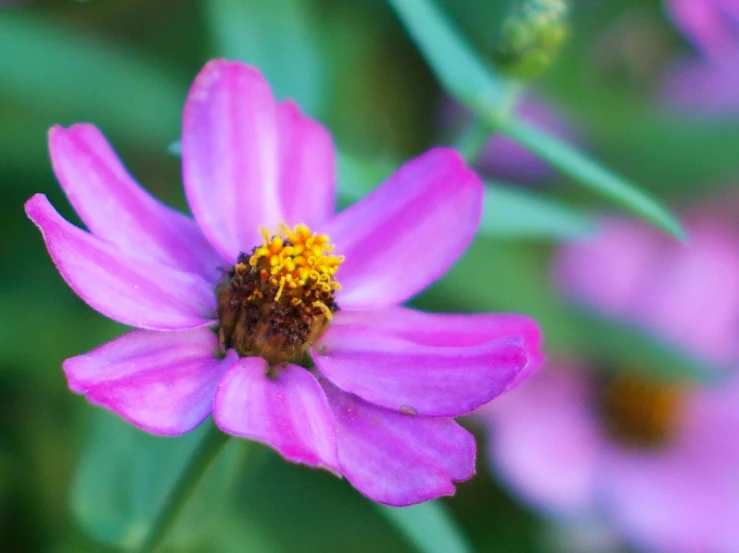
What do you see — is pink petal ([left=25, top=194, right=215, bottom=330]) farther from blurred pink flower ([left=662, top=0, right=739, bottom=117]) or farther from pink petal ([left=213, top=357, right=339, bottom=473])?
blurred pink flower ([left=662, top=0, right=739, bottom=117])

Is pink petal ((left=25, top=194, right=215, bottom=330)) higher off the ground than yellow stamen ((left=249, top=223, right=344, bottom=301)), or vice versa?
yellow stamen ((left=249, top=223, right=344, bottom=301))

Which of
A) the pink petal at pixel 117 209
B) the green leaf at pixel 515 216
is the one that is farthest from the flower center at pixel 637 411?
the pink petal at pixel 117 209

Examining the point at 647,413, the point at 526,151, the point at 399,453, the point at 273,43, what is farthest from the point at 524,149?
the point at 399,453

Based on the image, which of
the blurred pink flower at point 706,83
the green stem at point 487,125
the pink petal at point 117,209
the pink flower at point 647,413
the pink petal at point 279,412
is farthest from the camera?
the blurred pink flower at point 706,83

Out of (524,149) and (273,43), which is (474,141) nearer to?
(273,43)

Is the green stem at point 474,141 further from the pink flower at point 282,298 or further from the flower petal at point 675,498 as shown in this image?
the flower petal at point 675,498

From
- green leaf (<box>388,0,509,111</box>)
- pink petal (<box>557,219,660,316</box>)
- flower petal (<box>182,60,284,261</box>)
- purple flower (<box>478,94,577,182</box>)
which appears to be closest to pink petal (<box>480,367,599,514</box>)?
pink petal (<box>557,219,660,316</box>)

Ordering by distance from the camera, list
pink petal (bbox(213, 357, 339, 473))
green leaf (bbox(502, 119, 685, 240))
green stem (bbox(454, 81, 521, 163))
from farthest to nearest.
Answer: green stem (bbox(454, 81, 521, 163)) → green leaf (bbox(502, 119, 685, 240)) → pink petal (bbox(213, 357, 339, 473))
